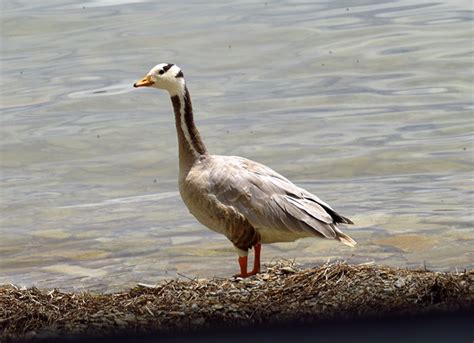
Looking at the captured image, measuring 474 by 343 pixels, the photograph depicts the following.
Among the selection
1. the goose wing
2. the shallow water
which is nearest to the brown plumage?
the goose wing

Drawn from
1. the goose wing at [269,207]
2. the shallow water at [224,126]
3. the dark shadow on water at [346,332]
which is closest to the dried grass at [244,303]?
the dark shadow on water at [346,332]

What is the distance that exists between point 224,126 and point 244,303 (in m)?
7.85

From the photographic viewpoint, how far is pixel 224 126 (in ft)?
52.0

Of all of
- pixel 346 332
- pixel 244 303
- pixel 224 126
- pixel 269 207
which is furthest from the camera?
pixel 224 126

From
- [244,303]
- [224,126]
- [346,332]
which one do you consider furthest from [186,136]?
[224,126]

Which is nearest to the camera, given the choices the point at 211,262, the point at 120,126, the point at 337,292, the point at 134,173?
the point at 337,292

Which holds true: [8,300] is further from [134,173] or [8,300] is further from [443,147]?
[443,147]

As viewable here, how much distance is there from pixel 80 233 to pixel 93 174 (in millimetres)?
2326

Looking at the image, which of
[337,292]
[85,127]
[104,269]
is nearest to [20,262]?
[104,269]

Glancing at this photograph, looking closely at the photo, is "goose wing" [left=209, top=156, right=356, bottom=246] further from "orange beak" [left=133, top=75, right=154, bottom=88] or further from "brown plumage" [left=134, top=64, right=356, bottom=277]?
"orange beak" [left=133, top=75, right=154, bottom=88]

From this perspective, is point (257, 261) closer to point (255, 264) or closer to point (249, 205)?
point (255, 264)

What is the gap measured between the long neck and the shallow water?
4.14 feet

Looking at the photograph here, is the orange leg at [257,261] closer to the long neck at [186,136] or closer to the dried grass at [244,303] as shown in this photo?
the dried grass at [244,303]

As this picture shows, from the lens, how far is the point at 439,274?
27.4 ft
